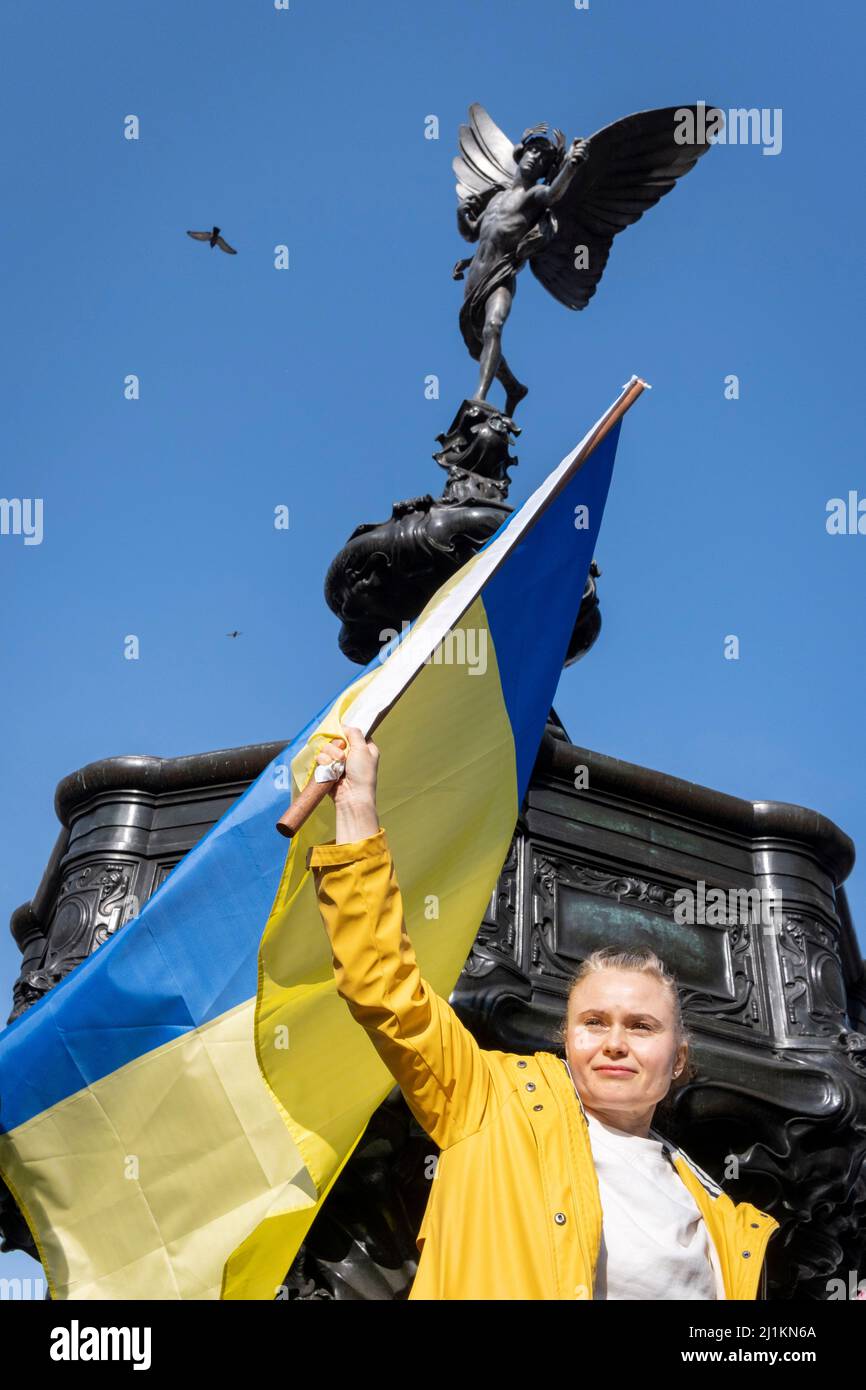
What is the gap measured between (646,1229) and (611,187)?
774 cm

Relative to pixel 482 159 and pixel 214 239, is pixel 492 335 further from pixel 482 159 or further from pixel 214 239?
pixel 214 239

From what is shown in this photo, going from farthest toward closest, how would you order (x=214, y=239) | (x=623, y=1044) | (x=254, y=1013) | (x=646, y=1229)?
1. (x=214, y=239)
2. (x=254, y=1013)
3. (x=623, y=1044)
4. (x=646, y=1229)

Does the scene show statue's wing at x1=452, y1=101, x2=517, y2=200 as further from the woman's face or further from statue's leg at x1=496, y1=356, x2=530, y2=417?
the woman's face

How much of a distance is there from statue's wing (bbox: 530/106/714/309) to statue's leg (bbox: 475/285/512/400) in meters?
0.56

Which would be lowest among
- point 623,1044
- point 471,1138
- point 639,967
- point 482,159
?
point 471,1138

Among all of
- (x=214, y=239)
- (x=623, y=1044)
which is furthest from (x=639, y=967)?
(x=214, y=239)

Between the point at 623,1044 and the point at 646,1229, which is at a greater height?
the point at 623,1044

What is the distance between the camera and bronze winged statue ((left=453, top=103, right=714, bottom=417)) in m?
A: 9.57

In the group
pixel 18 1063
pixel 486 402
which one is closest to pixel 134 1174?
pixel 18 1063

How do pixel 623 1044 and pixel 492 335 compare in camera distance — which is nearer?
pixel 623 1044

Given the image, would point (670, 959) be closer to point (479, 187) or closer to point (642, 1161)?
point (642, 1161)

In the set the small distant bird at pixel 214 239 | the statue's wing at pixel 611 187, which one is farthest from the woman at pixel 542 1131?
the small distant bird at pixel 214 239

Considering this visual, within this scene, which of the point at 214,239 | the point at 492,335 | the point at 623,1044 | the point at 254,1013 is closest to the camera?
the point at 623,1044

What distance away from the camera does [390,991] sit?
333 centimetres
